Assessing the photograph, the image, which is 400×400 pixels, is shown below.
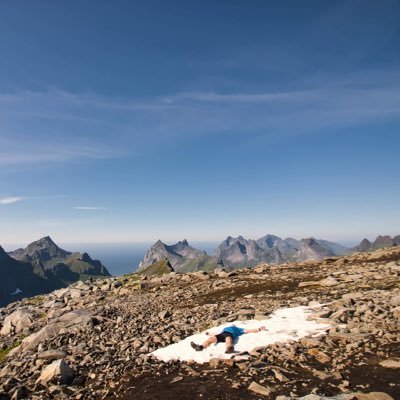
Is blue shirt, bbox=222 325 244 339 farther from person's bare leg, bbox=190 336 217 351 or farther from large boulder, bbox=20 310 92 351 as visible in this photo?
large boulder, bbox=20 310 92 351

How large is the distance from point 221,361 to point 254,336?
12.5ft

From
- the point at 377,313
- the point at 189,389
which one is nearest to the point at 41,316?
the point at 189,389

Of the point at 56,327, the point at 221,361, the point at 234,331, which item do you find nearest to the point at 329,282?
the point at 234,331

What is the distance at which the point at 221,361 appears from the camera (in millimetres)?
16438

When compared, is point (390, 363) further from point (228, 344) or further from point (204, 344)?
point (204, 344)

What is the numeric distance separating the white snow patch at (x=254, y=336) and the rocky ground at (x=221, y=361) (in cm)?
77

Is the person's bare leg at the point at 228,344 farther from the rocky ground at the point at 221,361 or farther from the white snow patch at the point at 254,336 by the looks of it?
the rocky ground at the point at 221,361

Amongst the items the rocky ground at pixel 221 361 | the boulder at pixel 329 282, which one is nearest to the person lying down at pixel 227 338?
the rocky ground at pixel 221 361

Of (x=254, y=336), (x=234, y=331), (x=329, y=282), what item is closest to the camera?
(x=254, y=336)

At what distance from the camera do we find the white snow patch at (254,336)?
17844mm

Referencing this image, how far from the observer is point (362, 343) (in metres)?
16.9

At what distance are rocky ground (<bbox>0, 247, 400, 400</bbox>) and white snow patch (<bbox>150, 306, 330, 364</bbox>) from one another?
769 millimetres

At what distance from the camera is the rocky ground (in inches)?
539

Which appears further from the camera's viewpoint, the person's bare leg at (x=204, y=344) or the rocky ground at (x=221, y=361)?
the person's bare leg at (x=204, y=344)
